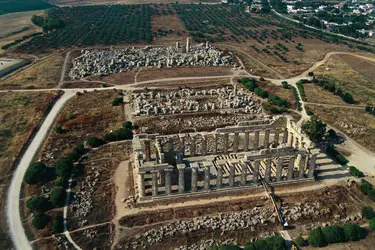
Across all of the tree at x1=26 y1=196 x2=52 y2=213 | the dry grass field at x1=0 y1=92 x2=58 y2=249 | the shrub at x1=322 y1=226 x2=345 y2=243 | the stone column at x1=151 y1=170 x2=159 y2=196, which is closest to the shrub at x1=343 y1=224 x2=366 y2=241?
the shrub at x1=322 y1=226 x2=345 y2=243

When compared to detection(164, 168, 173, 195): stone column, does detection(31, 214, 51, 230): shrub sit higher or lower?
lower

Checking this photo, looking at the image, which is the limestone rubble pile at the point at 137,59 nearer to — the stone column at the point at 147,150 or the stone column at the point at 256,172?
the stone column at the point at 147,150

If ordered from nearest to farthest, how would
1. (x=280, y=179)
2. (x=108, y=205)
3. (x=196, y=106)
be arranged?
(x=108, y=205) → (x=280, y=179) → (x=196, y=106)

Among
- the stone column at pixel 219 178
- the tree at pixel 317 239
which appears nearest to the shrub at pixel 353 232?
the tree at pixel 317 239

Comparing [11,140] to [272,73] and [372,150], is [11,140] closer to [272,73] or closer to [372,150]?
[372,150]

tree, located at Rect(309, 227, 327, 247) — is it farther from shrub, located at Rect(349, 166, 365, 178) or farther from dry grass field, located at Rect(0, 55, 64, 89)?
dry grass field, located at Rect(0, 55, 64, 89)

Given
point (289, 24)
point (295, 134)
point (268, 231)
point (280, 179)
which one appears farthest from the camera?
point (289, 24)

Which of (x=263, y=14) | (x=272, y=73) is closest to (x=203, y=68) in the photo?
(x=272, y=73)
